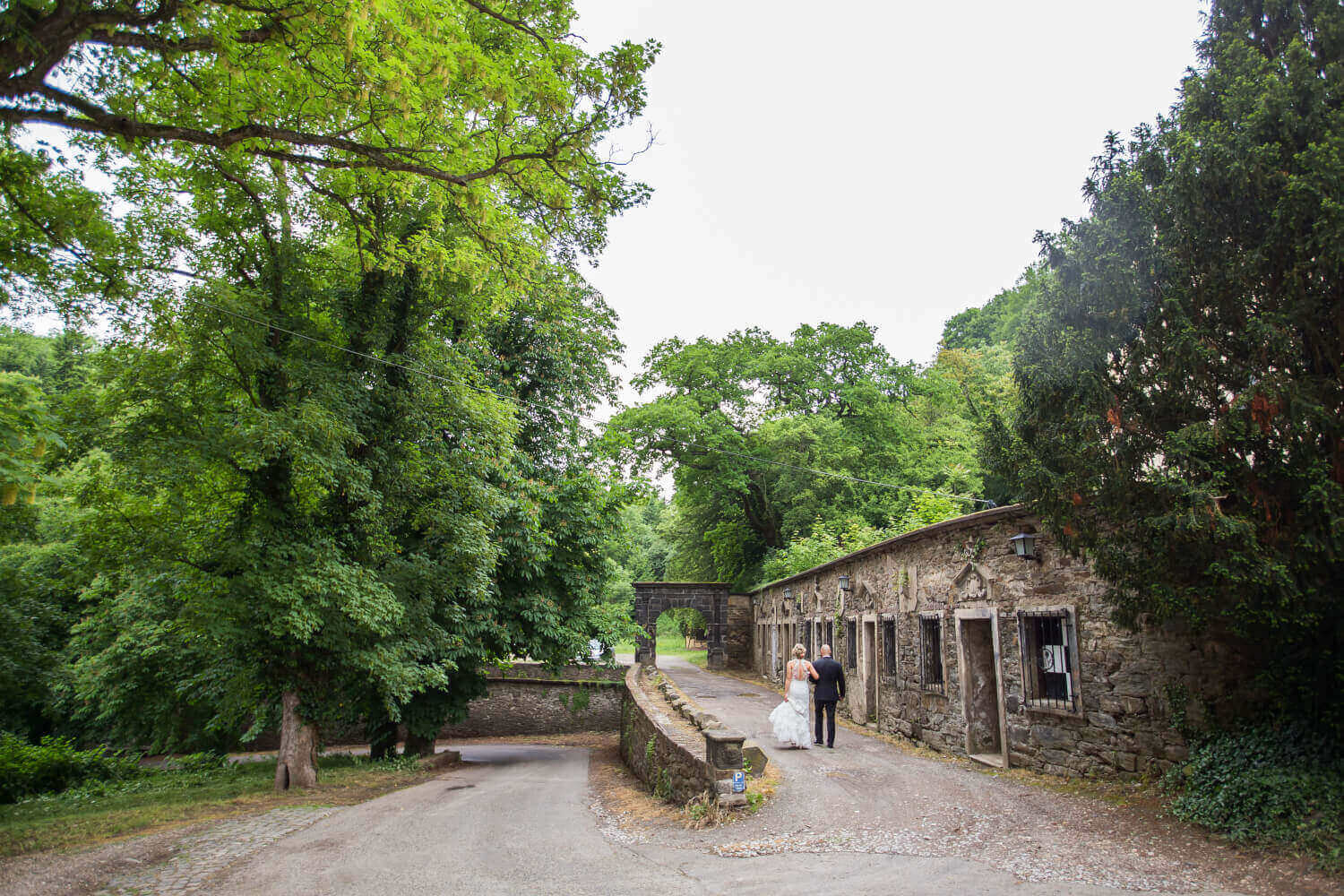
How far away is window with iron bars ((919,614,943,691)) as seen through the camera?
11055 mm

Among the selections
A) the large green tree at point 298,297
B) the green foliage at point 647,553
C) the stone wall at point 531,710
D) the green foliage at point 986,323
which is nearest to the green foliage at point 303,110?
the large green tree at point 298,297

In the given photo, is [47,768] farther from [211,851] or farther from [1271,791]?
[1271,791]

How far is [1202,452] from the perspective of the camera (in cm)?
553

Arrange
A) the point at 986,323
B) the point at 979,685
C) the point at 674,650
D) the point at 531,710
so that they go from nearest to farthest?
the point at 979,685 < the point at 531,710 < the point at 986,323 < the point at 674,650

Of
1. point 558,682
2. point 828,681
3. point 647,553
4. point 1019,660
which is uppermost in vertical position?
point 647,553

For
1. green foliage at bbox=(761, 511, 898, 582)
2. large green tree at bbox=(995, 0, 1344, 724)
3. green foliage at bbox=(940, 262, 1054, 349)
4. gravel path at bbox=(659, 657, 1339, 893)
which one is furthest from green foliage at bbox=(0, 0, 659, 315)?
green foliage at bbox=(940, 262, 1054, 349)

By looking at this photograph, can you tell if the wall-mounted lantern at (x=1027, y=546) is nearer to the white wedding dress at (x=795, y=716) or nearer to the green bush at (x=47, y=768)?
the white wedding dress at (x=795, y=716)

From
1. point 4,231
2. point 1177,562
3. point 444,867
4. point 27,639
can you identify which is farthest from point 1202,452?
point 27,639

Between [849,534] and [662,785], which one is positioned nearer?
[662,785]

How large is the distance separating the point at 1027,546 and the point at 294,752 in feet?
34.4

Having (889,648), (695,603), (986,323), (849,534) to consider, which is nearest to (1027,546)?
(889,648)

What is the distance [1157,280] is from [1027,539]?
11.4ft

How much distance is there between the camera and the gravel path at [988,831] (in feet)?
16.2

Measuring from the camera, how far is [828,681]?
10.9 metres
